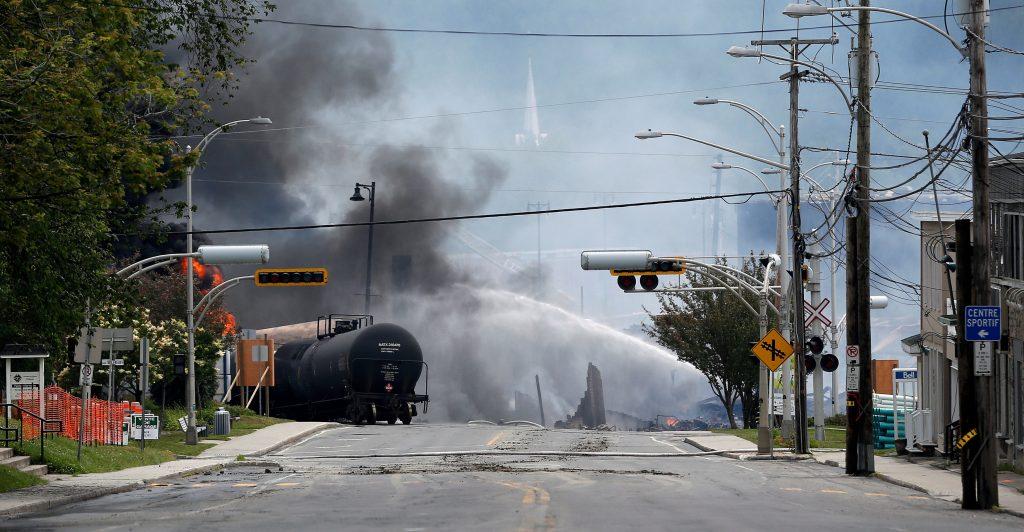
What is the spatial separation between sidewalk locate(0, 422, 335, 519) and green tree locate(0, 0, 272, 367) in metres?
2.55

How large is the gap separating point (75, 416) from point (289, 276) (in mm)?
8849

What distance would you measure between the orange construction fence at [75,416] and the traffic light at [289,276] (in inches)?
238

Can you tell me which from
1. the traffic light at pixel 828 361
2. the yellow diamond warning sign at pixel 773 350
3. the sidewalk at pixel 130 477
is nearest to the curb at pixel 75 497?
the sidewalk at pixel 130 477

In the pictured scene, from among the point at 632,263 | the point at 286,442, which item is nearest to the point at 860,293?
the point at 632,263

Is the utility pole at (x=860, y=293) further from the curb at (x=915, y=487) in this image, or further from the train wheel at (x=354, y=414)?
the train wheel at (x=354, y=414)

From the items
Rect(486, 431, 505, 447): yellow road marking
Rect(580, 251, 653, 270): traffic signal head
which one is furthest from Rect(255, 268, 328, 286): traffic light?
Rect(580, 251, 653, 270): traffic signal head

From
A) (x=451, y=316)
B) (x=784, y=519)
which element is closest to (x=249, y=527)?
(x=784, y=519)

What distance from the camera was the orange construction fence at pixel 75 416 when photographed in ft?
101

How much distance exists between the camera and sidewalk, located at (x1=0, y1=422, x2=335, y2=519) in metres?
20.1

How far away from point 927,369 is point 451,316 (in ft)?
216

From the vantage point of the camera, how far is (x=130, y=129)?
66.2 ft

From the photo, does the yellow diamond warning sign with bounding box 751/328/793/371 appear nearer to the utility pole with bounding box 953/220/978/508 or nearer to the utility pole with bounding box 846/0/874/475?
the utility pole with bounding box 846/0/874/475

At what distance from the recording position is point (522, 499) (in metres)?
18.6

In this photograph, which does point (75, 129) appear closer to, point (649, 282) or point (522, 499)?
point (522, 499)
